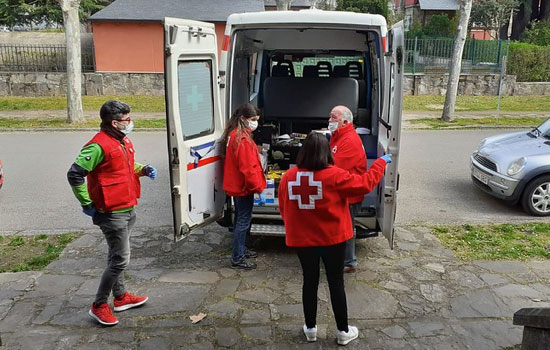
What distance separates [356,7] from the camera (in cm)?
3875

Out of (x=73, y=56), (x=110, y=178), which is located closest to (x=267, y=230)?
(x=110, y=178)

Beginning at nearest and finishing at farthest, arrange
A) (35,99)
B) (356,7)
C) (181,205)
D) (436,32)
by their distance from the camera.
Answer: (181,205) → (35,99) → (436,32) → (356,7)

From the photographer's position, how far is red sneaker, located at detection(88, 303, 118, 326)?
425 cm

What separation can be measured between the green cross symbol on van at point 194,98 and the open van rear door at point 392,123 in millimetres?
1912

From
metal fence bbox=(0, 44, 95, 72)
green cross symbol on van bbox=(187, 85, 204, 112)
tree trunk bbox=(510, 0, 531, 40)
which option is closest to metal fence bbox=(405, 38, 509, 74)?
metal fence bbox=(0, 44, 95, 72)

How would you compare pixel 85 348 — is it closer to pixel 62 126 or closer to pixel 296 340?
pixel 296 340

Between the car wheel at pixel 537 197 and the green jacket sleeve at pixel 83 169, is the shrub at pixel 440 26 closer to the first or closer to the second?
the car wheel at pixel 537 197

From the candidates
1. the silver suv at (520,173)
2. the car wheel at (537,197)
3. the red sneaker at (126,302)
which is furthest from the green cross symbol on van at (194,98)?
the car wheel at (537,197)

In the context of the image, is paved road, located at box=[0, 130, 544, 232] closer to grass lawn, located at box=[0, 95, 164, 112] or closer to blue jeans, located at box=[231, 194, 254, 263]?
blue jeans, located at box=[231, 194, 254, 263]

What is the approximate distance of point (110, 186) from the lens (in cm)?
405

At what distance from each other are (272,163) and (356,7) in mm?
34965

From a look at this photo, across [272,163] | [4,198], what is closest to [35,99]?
[4,198]

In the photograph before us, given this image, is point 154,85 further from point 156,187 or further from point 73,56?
point 156,187

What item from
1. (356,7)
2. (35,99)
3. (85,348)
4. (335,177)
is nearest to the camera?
(335,177)
